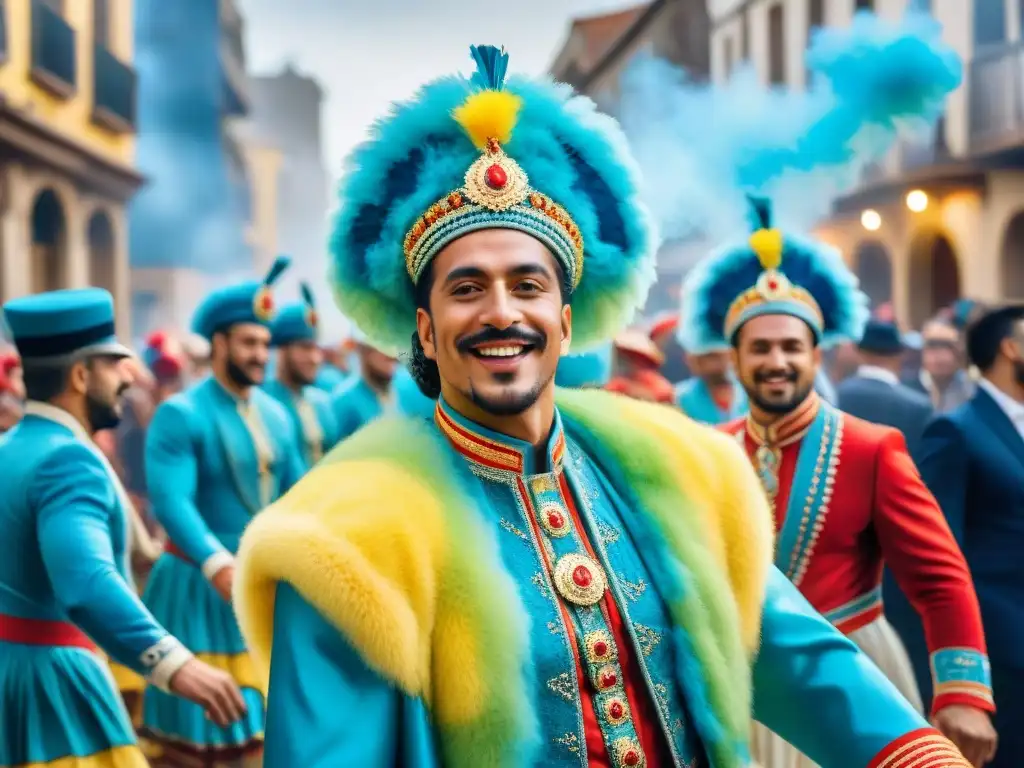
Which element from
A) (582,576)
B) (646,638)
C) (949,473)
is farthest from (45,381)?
(949,473)

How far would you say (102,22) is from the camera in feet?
53.8

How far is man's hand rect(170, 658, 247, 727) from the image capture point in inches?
139

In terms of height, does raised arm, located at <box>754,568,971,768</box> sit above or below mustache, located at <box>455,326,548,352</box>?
below

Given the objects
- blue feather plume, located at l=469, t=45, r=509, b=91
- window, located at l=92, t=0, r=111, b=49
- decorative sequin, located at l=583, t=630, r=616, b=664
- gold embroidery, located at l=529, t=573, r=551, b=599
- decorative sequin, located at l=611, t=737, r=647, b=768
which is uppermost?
window, located at l=92, t=0, r=111, b=49

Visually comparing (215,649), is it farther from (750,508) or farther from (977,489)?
(750,508)

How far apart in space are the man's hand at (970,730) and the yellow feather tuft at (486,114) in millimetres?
2417

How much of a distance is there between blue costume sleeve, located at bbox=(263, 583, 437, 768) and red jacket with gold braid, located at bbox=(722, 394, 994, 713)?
236 cm

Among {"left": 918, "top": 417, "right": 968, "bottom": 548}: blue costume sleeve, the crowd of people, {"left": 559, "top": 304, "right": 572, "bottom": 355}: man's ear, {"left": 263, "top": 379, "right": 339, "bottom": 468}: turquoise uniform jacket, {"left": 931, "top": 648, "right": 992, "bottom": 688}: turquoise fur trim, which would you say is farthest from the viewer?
{"left": 263, "top": 379, "right": 339, "bottom": 468}: turquoise uniform jacket

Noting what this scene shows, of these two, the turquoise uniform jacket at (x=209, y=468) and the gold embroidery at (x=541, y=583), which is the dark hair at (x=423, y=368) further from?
the turquoise uniform jacket at (x=209, y=468)

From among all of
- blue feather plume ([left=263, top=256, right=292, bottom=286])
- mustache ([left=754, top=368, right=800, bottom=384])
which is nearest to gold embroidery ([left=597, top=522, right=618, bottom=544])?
mustache ([left=754, top=368, right=800, bottom=384])

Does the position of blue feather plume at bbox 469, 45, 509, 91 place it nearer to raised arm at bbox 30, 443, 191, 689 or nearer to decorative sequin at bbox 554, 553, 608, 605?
decorative sequin at bbox 554, 553, 608, 605

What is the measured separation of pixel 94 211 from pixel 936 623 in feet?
47.6

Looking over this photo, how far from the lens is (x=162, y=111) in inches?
1262

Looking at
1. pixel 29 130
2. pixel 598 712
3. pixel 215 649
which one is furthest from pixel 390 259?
pixel 29 130
